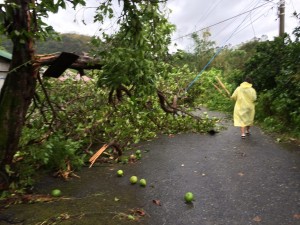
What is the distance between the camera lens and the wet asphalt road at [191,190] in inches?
167

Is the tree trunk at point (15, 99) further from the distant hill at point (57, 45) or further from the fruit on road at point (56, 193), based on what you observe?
the fruit on road at point (56, 193)

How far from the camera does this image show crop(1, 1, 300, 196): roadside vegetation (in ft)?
14.7

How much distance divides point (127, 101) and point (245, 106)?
3.30 m

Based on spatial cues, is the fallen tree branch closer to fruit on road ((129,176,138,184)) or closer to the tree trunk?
the tree trunk

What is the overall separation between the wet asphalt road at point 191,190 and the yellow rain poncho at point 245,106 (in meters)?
1.26

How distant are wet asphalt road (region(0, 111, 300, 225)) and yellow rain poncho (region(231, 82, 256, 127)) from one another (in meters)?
1.26

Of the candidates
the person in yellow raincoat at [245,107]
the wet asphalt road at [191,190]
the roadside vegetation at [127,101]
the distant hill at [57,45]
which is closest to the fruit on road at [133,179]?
the wet asphalt road at [191,190]

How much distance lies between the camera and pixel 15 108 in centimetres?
467

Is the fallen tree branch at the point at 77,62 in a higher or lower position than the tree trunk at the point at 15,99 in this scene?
higher

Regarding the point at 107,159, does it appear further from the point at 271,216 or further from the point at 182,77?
the point at 182,77

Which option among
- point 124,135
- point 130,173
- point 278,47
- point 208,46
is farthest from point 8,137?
point 208,46

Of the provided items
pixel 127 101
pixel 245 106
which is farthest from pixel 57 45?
pixel 245 106

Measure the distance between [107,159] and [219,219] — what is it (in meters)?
3.31

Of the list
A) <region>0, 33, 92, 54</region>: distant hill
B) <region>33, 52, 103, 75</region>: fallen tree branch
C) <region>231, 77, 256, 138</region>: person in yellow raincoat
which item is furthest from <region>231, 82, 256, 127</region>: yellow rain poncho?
<region>33, 52, 103, 75</region>: fallen tree branch
